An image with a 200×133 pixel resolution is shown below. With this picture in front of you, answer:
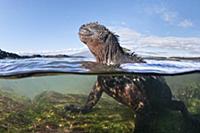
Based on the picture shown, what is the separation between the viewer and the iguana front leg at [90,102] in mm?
8289

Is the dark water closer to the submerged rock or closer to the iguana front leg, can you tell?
the submerged rock

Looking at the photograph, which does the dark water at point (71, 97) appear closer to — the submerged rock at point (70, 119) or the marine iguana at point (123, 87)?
the submerged rock at point (70, 119)

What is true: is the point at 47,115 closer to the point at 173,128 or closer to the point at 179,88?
the point at 173,128

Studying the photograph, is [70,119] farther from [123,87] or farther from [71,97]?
[123,87]

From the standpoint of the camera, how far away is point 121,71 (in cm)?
1085

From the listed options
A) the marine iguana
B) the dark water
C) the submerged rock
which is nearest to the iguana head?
the marine iguana

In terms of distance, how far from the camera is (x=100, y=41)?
35.0ft

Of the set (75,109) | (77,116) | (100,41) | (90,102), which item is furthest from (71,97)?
(100,41)

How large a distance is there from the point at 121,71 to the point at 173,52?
5684 millimetres

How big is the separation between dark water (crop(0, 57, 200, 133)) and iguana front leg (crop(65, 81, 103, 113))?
0.50 ft

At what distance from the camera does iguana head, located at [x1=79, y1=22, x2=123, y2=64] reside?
1041 centimetres

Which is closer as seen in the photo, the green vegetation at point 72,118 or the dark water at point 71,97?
the green vegetation at point 72,118

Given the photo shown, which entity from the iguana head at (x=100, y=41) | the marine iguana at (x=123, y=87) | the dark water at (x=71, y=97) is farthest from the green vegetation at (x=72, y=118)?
the iguana head at (x=100, y=41)

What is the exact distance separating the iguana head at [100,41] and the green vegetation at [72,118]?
2.09 metres
